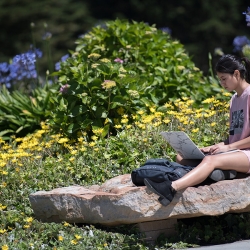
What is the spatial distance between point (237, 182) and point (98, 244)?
996mm

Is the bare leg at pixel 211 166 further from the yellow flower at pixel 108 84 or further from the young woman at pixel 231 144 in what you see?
the yellow flower at pixel 108 84

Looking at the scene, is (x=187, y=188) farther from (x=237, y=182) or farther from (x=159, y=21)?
(x=159, y=21)

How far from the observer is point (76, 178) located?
5.29 m

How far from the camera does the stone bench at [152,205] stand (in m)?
4.19

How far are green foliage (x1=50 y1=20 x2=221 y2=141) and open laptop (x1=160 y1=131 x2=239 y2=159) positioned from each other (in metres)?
1.49

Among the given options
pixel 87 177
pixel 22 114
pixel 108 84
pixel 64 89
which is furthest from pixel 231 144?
pixel 22 114

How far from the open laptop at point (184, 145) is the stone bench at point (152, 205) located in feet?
0.84

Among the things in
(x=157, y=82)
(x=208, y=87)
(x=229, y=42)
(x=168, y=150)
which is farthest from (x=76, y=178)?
(x=229, y=42)

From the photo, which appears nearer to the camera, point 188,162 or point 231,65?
point 231,65

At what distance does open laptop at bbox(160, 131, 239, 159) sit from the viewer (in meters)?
4.32

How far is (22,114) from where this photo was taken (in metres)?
7.15

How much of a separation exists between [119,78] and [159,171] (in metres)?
2.23

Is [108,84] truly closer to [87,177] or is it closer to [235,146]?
[87,177]

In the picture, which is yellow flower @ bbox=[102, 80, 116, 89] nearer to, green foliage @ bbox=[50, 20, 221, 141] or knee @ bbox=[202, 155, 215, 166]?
green foliage @ bbox=[50, 20, 221, 141]
